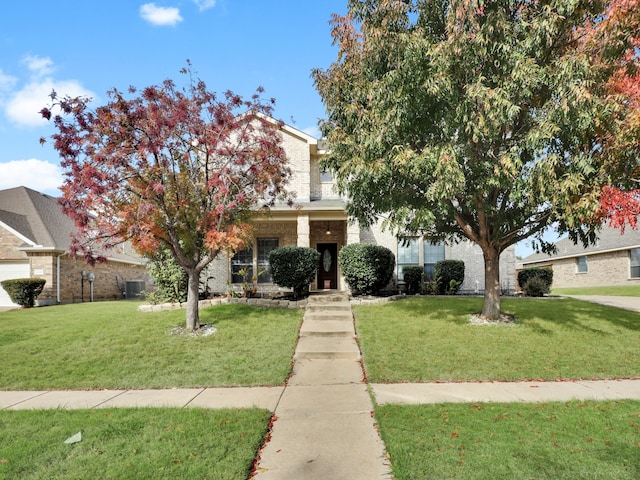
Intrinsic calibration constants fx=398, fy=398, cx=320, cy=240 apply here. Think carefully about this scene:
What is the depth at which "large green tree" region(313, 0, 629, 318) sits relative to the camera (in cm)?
726

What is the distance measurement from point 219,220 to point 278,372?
13.1 feet

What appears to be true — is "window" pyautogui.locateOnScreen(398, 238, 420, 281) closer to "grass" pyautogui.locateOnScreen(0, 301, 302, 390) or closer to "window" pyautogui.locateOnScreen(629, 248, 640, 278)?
"grass" pyautogui.locateOnScreen(0, 301, 302, 390)

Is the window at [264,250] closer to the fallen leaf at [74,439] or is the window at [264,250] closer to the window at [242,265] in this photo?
the window at [242,265]

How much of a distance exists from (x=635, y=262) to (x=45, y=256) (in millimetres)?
31654

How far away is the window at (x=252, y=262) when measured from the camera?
1636 cm

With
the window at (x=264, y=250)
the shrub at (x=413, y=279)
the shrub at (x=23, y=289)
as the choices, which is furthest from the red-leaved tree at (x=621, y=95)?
the shrub at (x=23, y=289)

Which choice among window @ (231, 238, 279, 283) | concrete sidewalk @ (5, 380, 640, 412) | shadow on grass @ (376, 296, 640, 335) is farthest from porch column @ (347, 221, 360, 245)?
→ concrete sidewalk @ (5, 380, 640, 412)

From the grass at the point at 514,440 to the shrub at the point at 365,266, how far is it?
7.89 metres

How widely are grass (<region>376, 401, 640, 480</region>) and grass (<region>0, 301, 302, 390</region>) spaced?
290 cm

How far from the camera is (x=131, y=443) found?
4.05m

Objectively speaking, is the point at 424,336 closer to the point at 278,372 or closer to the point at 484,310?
the point at 484,310

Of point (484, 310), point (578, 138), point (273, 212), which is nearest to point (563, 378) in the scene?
point (484, 310)

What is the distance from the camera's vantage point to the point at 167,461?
3.64 m

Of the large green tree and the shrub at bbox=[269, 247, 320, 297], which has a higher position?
the large green tree
